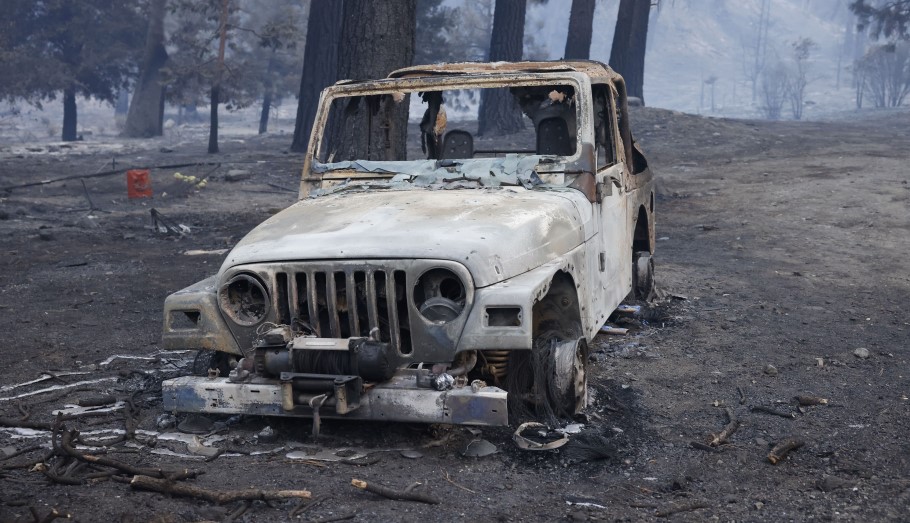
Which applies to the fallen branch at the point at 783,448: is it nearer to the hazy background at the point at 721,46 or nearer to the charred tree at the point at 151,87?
the charred tree at the point at 151,87

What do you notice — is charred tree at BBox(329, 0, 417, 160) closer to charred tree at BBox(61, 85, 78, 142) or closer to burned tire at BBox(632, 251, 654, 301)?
burned tire at BBox(632, 251, 654, 301)

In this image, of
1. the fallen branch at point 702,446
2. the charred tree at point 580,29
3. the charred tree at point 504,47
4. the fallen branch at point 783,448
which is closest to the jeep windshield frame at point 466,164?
the fallen branch at point 702,446

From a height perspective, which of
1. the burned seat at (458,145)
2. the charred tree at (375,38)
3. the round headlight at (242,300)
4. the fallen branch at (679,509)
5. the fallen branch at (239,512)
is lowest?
the fallen branch at (239,512)

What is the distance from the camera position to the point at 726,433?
507cm

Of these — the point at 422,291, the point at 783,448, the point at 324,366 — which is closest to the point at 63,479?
the point at 324,366

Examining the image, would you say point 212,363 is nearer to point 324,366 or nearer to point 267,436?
point 267,436

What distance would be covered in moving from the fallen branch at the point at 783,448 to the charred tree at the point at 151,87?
39.5 metres

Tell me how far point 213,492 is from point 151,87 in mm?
40181

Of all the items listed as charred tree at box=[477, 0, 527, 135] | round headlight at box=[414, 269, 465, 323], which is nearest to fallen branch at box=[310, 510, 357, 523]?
round headlight at box=[414, 269, 465, 323]

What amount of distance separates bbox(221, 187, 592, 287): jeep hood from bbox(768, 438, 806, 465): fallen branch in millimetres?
1423

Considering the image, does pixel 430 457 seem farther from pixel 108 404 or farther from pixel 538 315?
pixel 108 404

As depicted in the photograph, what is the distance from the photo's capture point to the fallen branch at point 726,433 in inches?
195

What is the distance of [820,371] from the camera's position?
6.35m

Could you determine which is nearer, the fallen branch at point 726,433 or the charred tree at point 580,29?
the fallen branch at point 726,433
